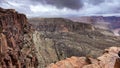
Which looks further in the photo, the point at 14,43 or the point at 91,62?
the point at 14,43

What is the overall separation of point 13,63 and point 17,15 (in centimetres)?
4263

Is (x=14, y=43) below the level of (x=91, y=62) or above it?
below

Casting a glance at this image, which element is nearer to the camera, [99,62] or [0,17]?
[99,62]

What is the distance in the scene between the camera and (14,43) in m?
87.1

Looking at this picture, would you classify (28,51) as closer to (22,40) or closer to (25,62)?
(22,40)

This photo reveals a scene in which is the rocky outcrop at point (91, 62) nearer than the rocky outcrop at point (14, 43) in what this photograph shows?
Yes

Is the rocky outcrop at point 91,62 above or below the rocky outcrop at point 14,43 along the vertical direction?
above

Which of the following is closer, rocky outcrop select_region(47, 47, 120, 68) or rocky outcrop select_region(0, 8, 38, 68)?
rocky outcrop select_region(47, 47, 120, 68)

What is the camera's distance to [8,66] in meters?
67.9

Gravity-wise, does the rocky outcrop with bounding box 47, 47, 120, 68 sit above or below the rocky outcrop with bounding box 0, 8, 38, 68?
above

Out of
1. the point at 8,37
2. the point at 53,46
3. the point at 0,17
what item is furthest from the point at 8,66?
the point at 53,46

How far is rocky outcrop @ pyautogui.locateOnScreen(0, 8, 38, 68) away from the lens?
70.1 metres

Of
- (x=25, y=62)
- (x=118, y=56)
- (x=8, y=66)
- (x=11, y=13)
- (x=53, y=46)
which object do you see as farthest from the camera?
(x=53, y=46)

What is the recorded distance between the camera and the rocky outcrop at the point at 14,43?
70144 millimetres
